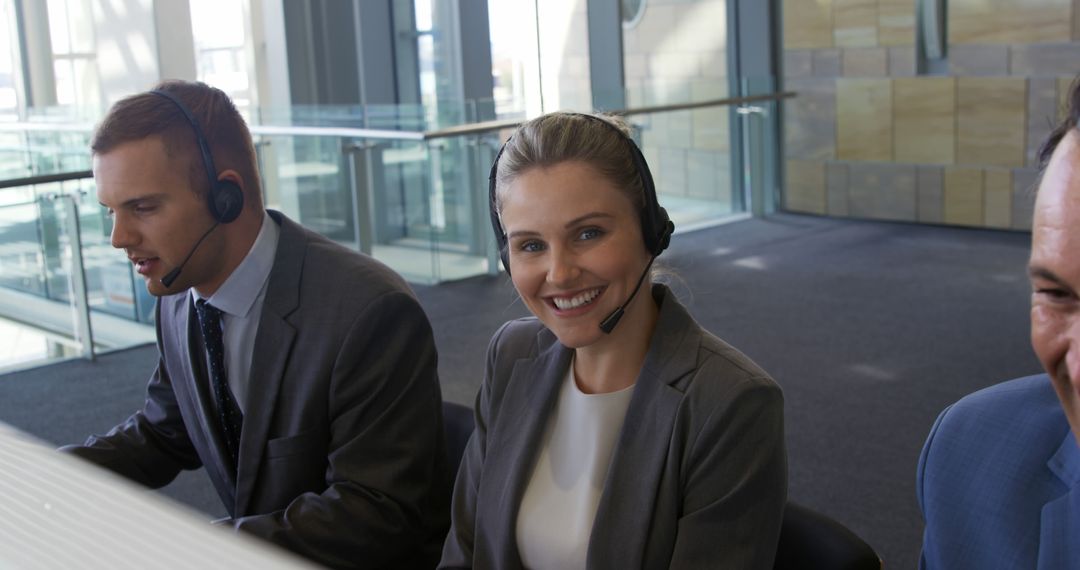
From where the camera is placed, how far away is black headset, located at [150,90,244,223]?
1966 mm

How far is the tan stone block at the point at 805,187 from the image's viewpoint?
8922mm

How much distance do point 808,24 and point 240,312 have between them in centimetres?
747

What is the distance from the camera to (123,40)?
7340 millimetres

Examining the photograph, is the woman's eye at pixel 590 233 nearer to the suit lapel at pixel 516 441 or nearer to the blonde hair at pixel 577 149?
the blonde hair at pixel 577 149

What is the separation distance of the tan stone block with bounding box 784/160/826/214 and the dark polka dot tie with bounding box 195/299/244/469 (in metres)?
7.44

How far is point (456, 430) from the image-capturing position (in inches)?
79.6

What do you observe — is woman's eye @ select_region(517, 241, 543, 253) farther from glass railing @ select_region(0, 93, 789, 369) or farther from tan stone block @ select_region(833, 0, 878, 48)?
tan stone block @ select_region(833, 0, 878, 48)

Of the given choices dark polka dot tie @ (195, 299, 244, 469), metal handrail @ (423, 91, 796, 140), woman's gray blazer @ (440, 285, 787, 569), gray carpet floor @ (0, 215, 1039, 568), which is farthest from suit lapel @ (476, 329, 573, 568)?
metal handrail @ (423, 91, 796, 140)

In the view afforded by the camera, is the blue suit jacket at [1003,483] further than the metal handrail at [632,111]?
No

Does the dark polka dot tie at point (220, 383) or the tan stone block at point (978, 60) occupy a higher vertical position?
the tan stone block at point (978, 60)

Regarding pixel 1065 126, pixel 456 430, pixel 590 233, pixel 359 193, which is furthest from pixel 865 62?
pixel 1065 126

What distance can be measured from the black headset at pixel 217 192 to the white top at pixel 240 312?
0.08 metres

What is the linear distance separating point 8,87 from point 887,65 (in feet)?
19.6

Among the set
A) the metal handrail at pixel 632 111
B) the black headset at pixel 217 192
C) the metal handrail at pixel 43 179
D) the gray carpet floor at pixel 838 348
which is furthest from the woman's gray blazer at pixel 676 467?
the metal handrail at pixel 43 179
